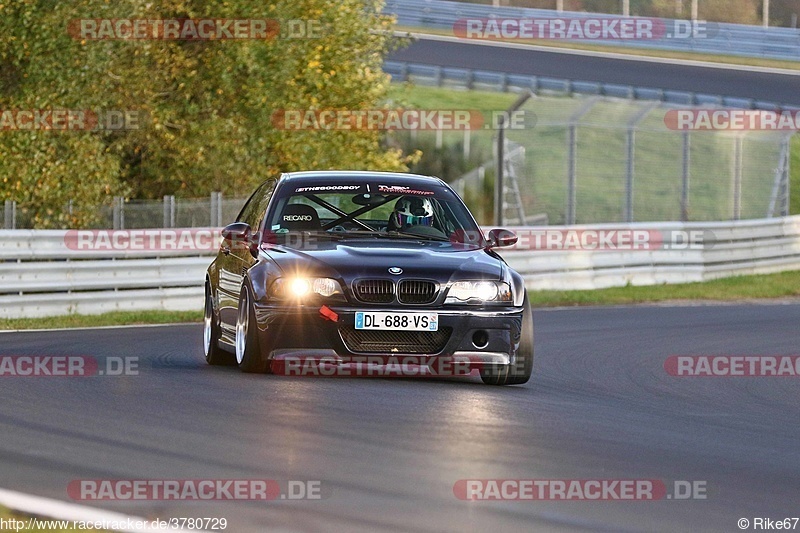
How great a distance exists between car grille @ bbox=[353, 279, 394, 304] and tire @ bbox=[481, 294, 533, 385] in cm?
87

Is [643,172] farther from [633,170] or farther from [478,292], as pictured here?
[478,292]

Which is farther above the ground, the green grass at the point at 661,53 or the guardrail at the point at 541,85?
the green grass at the point at 661,53

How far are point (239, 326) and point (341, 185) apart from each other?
4.37ft

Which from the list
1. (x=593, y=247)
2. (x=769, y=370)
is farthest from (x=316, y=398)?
(x=593, y=247)

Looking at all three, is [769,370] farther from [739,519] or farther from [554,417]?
[739,519]

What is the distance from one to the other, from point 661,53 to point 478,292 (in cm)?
3901

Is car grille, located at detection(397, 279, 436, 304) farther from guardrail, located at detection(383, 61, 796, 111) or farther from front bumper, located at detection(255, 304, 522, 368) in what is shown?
guardrail, located at detection(383, 61, 796, 111)

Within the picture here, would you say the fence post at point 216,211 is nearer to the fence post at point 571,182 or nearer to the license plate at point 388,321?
the fence post at point 571,182

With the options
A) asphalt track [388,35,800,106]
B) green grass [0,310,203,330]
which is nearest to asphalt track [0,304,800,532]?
green grass [0,310,203,330]

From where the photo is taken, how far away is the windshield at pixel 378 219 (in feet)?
38.4

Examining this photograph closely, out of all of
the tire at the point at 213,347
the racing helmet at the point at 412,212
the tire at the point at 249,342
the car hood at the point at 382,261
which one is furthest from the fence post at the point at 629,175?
the tire at the point at 249,342

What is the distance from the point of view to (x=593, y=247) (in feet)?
80.0

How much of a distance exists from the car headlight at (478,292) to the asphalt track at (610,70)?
29.9 m

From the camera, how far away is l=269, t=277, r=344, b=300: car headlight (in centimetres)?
1059
